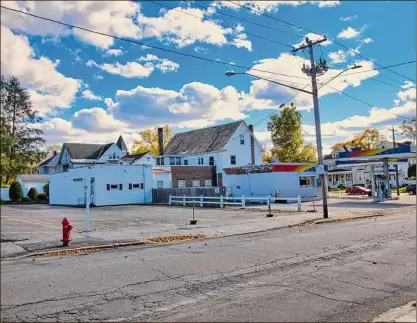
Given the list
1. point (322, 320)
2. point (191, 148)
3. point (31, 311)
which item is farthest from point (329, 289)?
point (191, 148)

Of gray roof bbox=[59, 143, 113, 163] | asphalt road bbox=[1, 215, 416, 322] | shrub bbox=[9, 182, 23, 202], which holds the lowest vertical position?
asphalt road bbox=[1, 215, 416, 322]

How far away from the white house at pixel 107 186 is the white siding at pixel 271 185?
869 cm

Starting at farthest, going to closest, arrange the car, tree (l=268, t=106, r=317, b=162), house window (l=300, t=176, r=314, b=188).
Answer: tree (l=268, t=106, r=317, b=162), the car, house window (l=300, t=176, r=314, b=188)

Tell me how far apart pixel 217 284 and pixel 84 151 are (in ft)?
164

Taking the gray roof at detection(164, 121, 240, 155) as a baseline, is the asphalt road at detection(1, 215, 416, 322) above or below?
below

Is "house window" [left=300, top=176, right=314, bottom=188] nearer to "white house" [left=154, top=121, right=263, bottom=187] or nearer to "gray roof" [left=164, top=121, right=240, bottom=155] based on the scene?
"white house" [left=154, top=121, right=263, bottom=187]

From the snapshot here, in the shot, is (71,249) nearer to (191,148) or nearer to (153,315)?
(153,315)

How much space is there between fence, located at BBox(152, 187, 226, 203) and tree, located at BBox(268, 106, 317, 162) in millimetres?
25299

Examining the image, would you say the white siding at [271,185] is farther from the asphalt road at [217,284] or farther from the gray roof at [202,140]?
the asphalt road at [217,284]

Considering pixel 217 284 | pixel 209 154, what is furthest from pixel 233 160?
pixel 217 284

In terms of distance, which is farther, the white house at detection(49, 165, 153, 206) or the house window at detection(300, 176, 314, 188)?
the house window at detection(300, 176, 314, 188)

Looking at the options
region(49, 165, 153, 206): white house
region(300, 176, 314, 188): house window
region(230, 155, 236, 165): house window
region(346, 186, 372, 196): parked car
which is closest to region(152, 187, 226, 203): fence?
region(49, 165, 153, 206): white house

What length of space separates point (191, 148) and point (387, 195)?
26206 mm

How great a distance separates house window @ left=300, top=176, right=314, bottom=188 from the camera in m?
40.8
